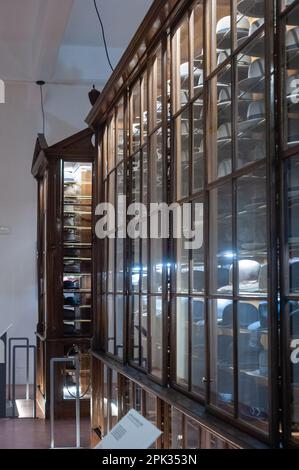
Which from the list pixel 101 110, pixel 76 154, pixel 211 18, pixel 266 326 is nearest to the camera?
pixel 266 326

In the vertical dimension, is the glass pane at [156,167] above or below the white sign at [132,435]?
above

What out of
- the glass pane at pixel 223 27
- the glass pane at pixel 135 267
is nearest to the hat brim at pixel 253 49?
the glass pane at pixel 223 27

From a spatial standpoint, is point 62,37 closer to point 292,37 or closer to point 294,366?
point 292,37

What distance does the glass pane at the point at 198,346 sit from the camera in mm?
3051

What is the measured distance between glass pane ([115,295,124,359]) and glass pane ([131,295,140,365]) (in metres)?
0.30

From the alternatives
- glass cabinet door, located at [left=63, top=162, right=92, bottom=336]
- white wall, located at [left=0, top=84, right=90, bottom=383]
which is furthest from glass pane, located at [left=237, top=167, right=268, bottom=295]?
white wall, located at [left=0, top=84, right=90, bottom=383]

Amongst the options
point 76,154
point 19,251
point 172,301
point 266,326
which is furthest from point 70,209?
point 266,326

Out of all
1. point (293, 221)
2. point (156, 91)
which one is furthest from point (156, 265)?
point (293, 221)

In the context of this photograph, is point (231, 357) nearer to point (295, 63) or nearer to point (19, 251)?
point (295, 63)

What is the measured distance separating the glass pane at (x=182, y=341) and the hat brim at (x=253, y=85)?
3.72 ft

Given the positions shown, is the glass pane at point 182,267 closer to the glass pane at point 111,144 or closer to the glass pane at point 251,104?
the glass pane at point 251,104

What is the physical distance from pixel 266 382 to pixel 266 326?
186 mm

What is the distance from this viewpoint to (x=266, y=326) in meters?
2.33

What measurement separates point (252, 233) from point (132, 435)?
2.99 feet
